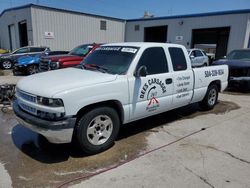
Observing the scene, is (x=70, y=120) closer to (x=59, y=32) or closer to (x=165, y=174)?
(x=165, y=174)

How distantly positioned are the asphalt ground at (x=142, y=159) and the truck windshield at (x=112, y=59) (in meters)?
1.45

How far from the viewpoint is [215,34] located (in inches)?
953

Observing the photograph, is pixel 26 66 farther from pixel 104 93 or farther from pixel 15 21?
pixel 15 21

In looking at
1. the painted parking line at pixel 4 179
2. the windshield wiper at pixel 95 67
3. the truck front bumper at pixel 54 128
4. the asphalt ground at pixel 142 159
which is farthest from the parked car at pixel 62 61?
the painted parking line at pixel 4 179

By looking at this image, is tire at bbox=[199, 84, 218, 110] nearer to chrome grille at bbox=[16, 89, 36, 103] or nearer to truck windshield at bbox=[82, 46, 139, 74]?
truck windshield at bbox=[82, 46, 139, 74]

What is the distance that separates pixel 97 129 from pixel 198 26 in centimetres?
1944

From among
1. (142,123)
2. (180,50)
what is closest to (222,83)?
(180,50)

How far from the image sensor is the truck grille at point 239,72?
912cm

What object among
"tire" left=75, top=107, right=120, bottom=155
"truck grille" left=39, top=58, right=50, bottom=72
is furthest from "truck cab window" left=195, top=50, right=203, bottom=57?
"tire" left=75, top=107, right=120, bottom=155

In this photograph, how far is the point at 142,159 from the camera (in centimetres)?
366

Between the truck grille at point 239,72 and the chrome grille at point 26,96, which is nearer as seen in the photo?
the chrome grille at point 26,96

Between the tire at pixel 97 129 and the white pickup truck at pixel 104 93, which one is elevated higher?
the white pickup truck at pixel 104 93

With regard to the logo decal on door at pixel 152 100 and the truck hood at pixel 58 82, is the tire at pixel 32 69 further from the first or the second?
the logo decal on door at pixel 152 100

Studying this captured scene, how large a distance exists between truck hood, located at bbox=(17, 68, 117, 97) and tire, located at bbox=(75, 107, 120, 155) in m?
0.49
